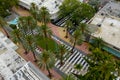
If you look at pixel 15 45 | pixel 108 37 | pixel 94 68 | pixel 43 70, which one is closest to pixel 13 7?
pixel 15 45

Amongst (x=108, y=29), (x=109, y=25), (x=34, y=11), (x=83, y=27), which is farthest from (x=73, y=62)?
(x=34, y=11)

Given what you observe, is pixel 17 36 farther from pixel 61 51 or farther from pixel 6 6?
pixel 6 6

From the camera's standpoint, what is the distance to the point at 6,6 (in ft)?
227

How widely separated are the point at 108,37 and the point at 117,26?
6100 millimetres

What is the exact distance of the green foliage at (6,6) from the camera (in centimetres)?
6769

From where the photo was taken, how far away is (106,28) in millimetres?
58500

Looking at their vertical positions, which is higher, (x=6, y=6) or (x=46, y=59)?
(x=46, y=59)

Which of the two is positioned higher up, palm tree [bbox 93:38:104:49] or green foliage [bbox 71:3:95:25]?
green foliage [bbox 71:3:95:25]

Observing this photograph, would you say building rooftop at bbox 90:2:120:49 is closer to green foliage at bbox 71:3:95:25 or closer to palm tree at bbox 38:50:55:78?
green foliage at bbox 71:3:95:25

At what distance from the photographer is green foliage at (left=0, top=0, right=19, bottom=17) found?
67.7 metres

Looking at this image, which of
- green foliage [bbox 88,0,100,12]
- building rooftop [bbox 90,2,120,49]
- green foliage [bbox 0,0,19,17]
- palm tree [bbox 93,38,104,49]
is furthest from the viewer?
green foliage [bbox 88,0,100,12]

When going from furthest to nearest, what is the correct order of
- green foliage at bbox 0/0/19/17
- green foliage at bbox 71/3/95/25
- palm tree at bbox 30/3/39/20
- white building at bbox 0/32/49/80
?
green foliage at bbox 0/0/19/17
green foliage at bbox 71/3/95/25
palm tree at bbox 30/3/39/20
white building at bbox 0/32/49/80

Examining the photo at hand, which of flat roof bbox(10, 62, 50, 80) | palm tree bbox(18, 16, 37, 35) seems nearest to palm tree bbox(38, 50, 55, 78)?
flat roof bbox(10, 62, 50, 80)

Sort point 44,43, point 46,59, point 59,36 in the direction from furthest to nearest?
point 59,36, point 44,43, point 46,59
